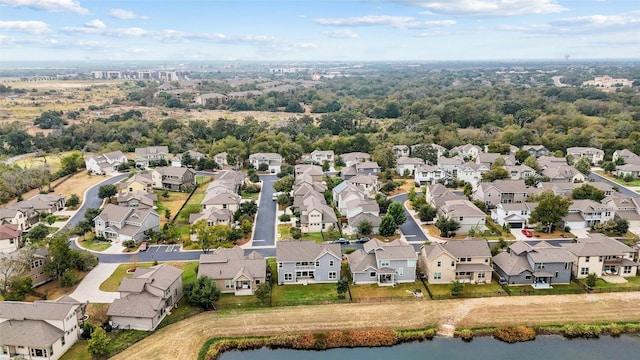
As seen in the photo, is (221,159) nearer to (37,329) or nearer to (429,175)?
(429,175)

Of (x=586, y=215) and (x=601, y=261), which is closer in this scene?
(x=601, y=261)

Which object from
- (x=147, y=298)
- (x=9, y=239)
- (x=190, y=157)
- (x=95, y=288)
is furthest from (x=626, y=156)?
(x=9, y=239)

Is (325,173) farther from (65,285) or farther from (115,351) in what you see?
(115,351)

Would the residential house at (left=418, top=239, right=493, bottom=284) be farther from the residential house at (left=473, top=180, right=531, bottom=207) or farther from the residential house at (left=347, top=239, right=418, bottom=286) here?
the residential house at (left=473, top=180, right=531, bottom=207)

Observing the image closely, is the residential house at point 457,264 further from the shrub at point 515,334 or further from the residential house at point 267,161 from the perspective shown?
the residential house at point 267,161

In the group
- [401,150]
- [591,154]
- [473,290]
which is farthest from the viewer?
[401,150]

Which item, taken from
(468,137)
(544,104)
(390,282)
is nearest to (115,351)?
(390,282)
